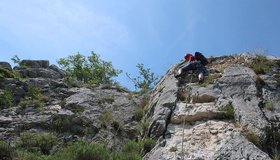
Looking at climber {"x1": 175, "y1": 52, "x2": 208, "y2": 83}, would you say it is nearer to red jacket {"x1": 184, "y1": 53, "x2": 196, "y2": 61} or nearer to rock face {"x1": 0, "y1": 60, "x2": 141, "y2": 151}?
red jacket {"x1": 184, "y1": 53, "x2": 196, "y2": 61}

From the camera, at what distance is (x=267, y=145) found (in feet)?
34.2

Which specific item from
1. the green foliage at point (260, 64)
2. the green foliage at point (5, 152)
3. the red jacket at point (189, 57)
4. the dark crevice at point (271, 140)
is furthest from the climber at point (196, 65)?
→ the green foliage at point (5, 152)

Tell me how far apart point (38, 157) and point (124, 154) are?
7.38 ft

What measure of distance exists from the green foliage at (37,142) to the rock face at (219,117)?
294 centimetres

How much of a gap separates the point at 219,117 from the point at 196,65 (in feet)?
14.7

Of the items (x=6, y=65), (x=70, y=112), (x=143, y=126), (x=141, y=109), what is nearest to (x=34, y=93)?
(x=70, y=112)

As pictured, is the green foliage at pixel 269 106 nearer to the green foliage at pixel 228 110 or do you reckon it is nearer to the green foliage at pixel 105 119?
the green foliage at pixel 228 110

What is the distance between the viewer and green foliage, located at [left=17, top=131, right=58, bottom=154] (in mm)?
11792

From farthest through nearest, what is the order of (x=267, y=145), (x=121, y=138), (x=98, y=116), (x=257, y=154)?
(x=98, y=116) → (x=121, y=138) → (x=267, y=145) → (x=257, y=154)

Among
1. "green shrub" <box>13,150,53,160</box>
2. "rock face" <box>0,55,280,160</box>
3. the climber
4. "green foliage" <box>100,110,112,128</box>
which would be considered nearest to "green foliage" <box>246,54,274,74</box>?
"rock face" <box>0,55,280,160</box>

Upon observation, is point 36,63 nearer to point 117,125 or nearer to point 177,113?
point 117,125

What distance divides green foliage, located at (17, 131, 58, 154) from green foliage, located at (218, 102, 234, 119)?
5045 millimetres

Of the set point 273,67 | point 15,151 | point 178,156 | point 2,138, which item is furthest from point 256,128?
point 2,138

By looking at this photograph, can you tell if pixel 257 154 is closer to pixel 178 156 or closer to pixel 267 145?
pixel 267 145
